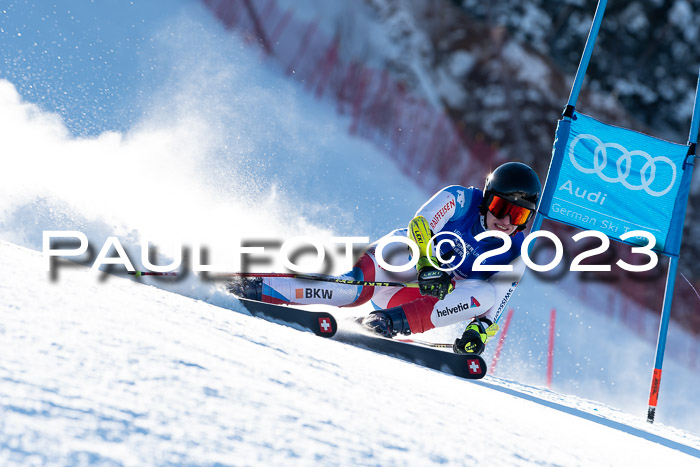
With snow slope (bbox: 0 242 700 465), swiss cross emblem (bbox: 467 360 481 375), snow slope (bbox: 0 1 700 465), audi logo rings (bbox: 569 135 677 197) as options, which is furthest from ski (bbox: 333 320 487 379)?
audi logo rings (bbox: 569 135 677 197)

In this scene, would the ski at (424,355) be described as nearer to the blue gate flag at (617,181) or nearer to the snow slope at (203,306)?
the snow slope at (203,306)

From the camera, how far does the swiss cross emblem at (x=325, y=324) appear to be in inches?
142

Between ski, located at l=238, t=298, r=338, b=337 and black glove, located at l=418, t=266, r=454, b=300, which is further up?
black glove, located at l=418, t=266, r=454, b=300

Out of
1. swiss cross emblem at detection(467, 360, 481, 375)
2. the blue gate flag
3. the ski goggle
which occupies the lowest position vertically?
swiss cross emblem at detection(467, 360, 481, 375)

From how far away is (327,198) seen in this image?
836 cm

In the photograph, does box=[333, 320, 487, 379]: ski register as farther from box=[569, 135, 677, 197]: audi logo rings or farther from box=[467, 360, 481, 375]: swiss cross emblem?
box=[569, 135, 677, 197]: audi logo rings

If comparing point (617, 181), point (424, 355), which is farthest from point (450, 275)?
point (617, 181)

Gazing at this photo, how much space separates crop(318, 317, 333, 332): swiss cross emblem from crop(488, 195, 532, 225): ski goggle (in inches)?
45.6

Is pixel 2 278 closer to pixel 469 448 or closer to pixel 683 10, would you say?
pixel 469 448

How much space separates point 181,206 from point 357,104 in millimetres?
4792

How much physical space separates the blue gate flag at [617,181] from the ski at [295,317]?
6.97ft

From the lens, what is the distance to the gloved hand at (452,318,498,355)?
3.83 meters

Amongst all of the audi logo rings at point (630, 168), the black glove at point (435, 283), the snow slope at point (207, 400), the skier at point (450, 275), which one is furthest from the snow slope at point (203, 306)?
the audi logo rings at point (630, 168)

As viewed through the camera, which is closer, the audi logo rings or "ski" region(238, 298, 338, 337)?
"ski" region(238, 298, 338, 337)
